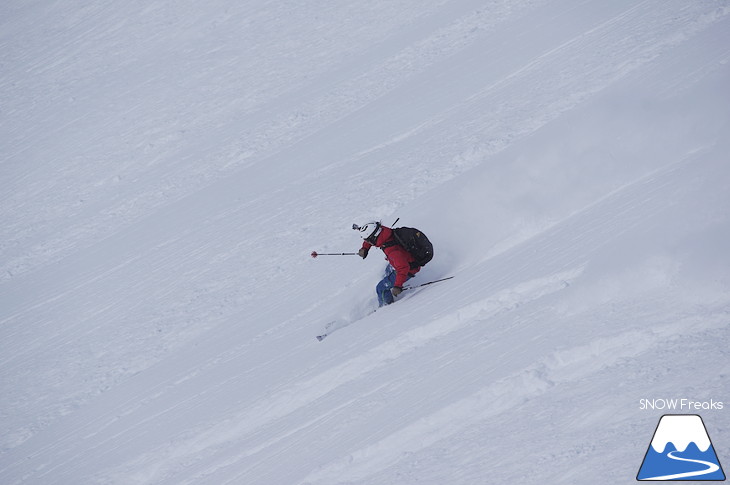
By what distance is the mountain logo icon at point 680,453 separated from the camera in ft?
16.9

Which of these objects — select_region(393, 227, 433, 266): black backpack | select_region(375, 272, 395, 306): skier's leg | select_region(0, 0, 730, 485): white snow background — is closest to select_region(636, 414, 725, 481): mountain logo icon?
select_region(0, 0, 730, 485): white snow background

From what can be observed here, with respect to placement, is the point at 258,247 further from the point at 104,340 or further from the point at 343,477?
the point at 343,477

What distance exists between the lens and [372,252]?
11430mm

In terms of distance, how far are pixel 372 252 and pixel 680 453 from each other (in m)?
6.83

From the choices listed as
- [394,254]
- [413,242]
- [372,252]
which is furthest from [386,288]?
[372,252]

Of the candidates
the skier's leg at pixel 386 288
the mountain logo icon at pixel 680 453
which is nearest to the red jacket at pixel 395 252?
the skier's leg at pixel 386 288

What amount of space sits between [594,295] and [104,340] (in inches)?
383

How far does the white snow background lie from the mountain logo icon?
0.37 feet

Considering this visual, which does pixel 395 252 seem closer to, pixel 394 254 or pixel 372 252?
pixel 394 254

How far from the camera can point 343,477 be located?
691 centimetres

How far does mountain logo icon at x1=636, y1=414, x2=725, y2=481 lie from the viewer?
5.14 metres

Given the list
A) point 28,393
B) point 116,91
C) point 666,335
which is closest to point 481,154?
point 666,335

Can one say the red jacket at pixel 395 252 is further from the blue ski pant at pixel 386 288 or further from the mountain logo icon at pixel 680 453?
the mountain logo icon at pixel 680 453

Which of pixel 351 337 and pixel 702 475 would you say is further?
pixel 351 337
